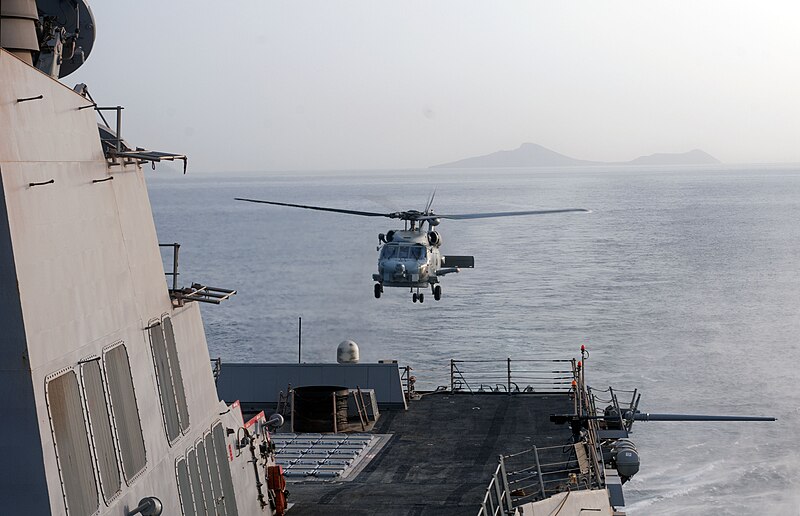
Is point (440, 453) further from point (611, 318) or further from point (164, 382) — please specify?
point (611, 318)

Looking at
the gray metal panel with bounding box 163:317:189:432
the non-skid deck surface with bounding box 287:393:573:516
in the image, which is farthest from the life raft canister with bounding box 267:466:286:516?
the gray metal panel with bounding box 163:317:189:432

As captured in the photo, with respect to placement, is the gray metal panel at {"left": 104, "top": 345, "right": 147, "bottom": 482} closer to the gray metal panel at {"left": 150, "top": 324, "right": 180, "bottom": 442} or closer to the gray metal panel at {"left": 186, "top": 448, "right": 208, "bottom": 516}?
the gray metal panel at {"left": 150, "top": 324, "right": 180, "bottom": 442}

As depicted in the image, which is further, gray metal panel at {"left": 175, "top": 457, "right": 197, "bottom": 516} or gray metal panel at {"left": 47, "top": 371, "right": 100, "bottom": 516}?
gray metal panel at {"left": 175, "top": 457, "right": 197, "bottom": 516}

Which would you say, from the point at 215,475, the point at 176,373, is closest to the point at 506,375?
the point at 215,475

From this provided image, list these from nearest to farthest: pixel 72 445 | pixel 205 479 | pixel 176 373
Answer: pixel 72 445, pixel 176 373, pixel 205 479

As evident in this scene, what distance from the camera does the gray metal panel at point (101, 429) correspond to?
8953 mm

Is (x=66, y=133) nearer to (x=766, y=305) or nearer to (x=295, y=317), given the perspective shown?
(x=295, y=317)

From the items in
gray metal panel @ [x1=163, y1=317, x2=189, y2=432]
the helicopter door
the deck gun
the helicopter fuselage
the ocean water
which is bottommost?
the ocean water

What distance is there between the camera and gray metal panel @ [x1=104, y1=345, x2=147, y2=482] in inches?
378

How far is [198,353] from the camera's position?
13.2 m

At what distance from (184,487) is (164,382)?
3.85 ft

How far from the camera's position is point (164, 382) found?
37.2 ft

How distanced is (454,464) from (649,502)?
1766 cm

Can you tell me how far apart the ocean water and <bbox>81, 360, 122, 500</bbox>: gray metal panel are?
29547mm
